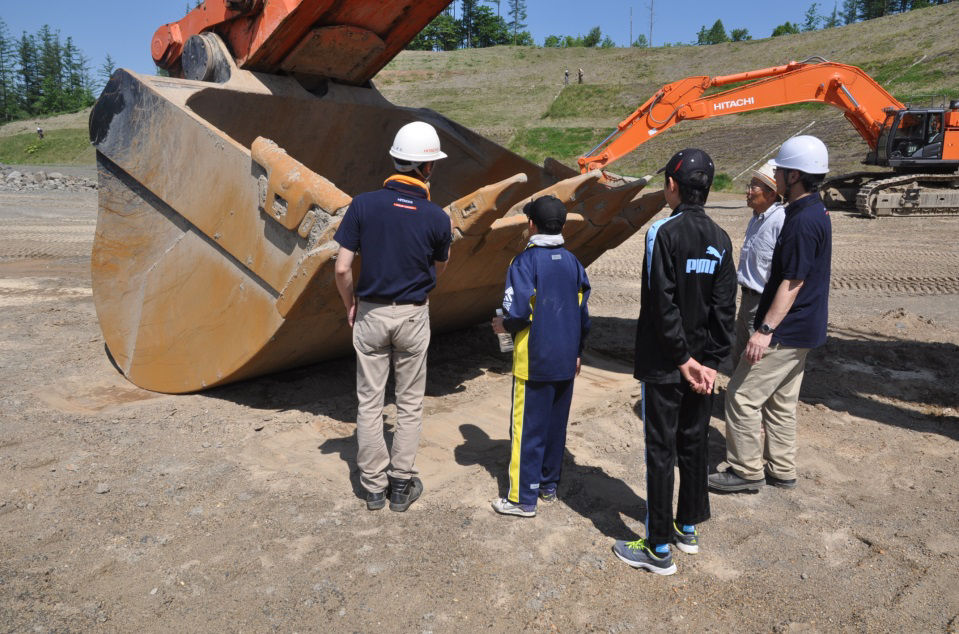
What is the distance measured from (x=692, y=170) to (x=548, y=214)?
64 centimetres

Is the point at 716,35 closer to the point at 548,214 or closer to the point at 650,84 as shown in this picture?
the point at 650,84

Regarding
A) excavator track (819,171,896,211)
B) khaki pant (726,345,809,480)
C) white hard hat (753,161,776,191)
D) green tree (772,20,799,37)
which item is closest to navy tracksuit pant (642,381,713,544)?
khaki pant (726,345,809,480)

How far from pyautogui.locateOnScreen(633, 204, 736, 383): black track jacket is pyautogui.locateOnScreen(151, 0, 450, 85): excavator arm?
9.78 ft

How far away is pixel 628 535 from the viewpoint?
3111mm

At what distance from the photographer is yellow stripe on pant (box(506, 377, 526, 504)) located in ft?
10.6

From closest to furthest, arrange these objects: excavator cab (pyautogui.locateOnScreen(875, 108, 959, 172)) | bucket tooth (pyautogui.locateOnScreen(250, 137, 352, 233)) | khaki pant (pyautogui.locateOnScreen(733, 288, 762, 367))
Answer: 1. bucket tooth (pyautogui.locateOnScreen(250, 137, 352, 233))
2. khaki pant (pyautogui.locateOnScreen(733, 288, 762, 367))
3. excavator cab (pyautogui.locateOnScreen(875, 108, 959, 172))

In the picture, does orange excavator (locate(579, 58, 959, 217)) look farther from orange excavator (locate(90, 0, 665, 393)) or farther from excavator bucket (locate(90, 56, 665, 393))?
excavator bucket (locate(90, 56, 665, 393))

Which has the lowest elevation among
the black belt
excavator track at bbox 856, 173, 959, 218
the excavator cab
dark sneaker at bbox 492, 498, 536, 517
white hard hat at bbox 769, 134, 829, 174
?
dark sneaker at bbox 492, 498, 536, 517

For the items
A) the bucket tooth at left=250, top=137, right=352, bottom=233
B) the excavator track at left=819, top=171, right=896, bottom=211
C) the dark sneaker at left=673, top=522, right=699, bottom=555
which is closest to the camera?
the dark sneaker at left=673, top=522, right=699, bottom=555

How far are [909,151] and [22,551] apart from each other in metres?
14.9

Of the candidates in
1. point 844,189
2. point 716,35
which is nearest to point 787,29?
point 716,35

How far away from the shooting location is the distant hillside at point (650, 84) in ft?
83.1

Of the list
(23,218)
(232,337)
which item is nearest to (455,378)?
(232,337)

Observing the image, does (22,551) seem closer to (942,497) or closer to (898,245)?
(942,497)
